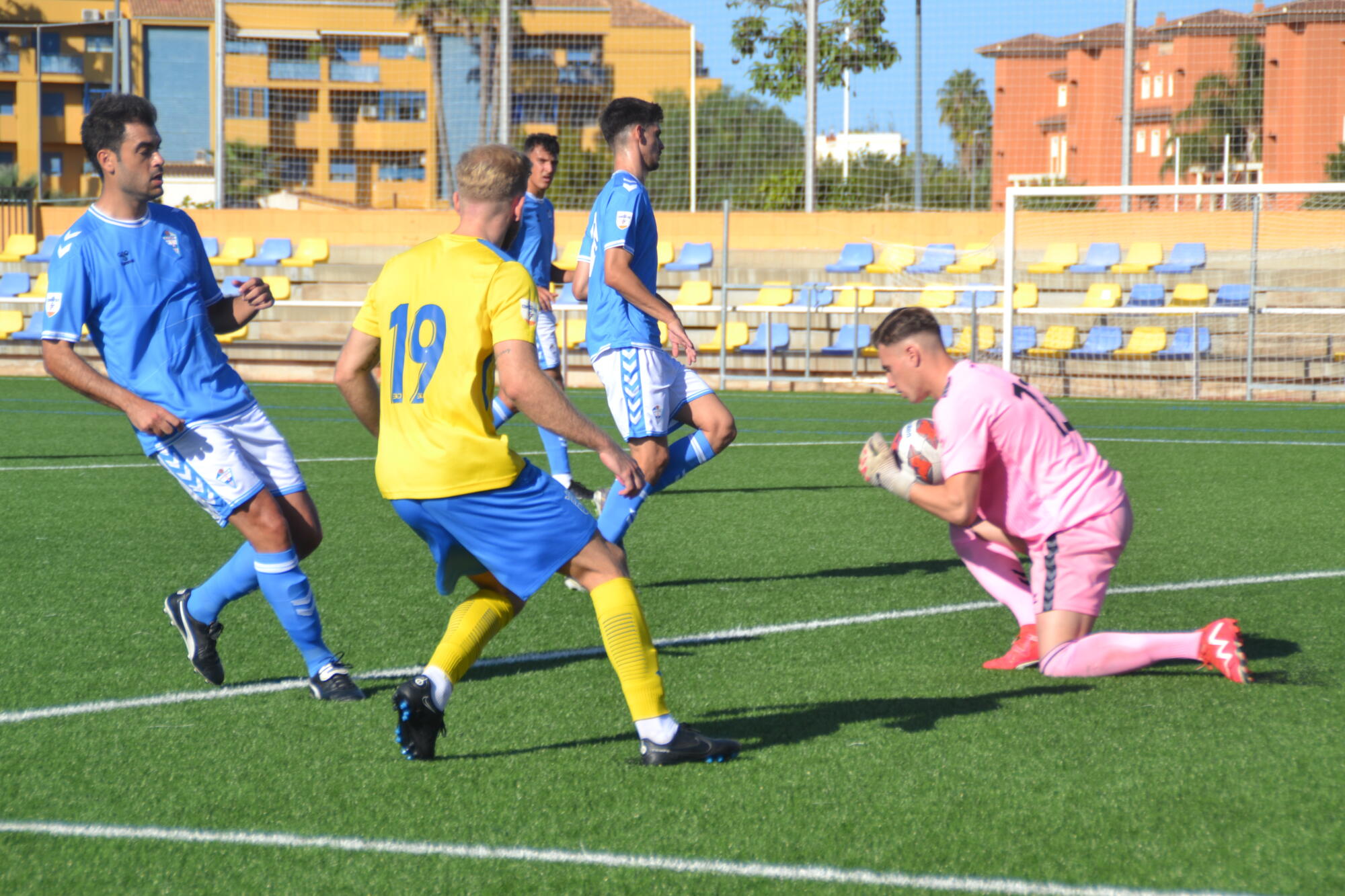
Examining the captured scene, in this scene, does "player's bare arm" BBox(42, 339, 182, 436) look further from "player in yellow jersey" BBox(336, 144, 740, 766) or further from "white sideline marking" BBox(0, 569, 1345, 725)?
"player in yellow jersey" BBox(336, 144, 740, 766)

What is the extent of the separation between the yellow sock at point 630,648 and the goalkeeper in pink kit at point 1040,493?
3.27 feet

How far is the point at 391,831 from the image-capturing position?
131 inches

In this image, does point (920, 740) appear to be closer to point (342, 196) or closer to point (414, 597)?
point (414, 597)

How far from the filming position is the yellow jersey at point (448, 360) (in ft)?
11.8

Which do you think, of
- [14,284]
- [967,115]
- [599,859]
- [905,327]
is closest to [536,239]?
[905,327]

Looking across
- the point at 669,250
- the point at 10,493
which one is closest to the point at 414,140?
the point at 669,250

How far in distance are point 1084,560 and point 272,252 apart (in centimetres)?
2123

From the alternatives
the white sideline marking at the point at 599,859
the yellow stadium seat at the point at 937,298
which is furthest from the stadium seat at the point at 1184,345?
the white sideline marking at the point at 599,859

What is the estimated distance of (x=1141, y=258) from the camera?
67.6 feet

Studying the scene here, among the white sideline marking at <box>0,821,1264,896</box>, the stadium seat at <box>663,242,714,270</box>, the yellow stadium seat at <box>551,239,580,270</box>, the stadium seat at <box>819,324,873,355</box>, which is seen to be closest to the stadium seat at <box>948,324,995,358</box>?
the stadium seat at <box>819,324,873,355</box>

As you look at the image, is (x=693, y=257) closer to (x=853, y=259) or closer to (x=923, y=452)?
(x=853, y=259)

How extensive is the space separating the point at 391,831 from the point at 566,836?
43 cm

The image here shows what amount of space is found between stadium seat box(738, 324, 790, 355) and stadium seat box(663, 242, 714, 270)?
1.96m

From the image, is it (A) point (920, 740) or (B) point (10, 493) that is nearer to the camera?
(A) point (920, 740)
